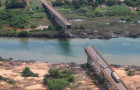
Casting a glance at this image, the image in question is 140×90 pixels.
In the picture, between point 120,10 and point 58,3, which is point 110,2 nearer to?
point 120,10

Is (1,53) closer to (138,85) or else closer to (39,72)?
(39,72)

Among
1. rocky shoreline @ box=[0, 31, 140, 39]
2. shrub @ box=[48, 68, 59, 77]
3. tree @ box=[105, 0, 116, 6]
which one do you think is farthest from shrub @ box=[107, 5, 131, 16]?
shrub @ box=[48, 68, 59, 77]

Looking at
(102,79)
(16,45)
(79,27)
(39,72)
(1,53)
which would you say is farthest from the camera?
A: (79,27)

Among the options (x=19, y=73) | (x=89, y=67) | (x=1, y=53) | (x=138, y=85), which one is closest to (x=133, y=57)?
(x=89, y=67)

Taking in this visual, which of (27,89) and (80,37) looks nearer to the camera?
(27,89)

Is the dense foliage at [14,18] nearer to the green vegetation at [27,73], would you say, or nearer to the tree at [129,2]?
the green vegetation at [27,73]

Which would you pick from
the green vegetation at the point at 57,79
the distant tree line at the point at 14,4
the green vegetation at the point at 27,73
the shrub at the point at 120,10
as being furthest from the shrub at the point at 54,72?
the distant tree line at the point at 14,4

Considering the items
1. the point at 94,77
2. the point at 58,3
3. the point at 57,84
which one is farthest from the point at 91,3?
the point at 57,84
